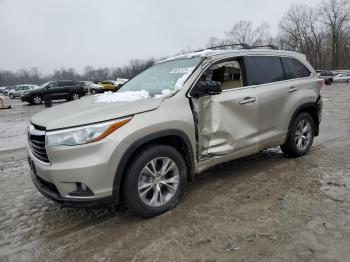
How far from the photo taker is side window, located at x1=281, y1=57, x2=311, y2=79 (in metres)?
5.05

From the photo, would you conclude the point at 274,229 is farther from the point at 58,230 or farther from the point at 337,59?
the point at 337,59

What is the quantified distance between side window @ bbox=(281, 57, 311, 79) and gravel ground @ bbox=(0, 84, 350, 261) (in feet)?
4.96

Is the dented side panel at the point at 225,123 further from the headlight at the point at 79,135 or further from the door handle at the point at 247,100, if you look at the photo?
the headlight at the point at 79,135

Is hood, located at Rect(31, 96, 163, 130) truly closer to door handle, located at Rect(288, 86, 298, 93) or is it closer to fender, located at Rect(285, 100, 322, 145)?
door handle, located at Rect(288, 86, 298, 93)

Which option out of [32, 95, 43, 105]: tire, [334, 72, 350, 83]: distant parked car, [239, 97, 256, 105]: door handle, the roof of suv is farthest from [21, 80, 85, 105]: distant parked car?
[334, 72, 350, 83]: distant parked car

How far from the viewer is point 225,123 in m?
3.95

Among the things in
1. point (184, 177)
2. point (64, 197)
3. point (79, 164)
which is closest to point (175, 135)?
point (184, 177)

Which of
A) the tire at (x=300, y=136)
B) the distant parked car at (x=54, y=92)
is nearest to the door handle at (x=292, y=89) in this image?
the tire at (x=300, y=136)

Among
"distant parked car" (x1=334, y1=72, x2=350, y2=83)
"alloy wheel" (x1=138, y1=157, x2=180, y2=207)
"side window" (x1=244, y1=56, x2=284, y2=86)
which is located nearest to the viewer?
"alloy wheel" (x1=138, y1=157, x2=180, y2=207)

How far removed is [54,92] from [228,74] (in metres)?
21.4

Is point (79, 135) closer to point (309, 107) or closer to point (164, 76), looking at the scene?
point (164, 76)

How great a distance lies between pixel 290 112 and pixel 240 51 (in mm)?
1303

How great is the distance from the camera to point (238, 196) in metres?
3.92

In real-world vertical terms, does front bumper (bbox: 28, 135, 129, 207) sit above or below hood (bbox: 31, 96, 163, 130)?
below
